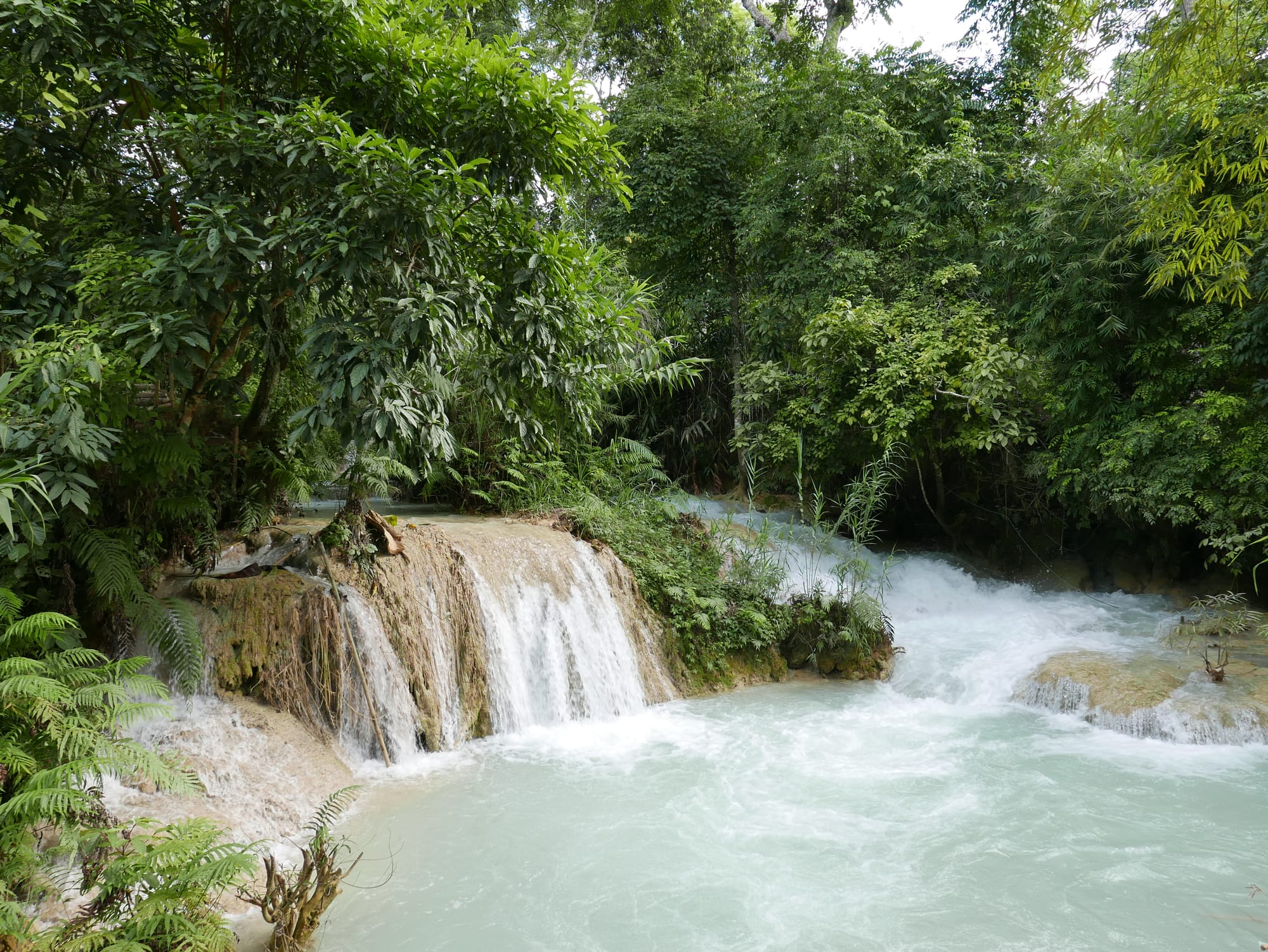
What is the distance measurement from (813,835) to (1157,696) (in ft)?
13.0

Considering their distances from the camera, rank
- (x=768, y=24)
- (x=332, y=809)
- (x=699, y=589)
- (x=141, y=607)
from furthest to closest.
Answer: (x=768, y=24) < (x=699, y=589) < (x=141, y=607) < (x=332, y=809)

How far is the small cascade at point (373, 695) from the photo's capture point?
544cm

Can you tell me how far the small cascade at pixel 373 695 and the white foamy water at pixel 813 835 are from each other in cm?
45

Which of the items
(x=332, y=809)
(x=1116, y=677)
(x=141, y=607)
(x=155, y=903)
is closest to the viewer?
(x=155, y=903)

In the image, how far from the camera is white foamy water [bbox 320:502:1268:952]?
3672 millimetres

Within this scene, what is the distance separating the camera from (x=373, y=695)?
5570 mm

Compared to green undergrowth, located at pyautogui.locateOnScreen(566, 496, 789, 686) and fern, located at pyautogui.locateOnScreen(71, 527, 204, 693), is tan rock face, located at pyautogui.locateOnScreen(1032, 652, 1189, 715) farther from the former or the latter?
fern, located at pyautogui.locateOnScreen(71, 527, 204, 693)

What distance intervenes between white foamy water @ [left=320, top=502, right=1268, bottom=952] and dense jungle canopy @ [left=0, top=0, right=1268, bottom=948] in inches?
60.6

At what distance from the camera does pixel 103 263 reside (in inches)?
157

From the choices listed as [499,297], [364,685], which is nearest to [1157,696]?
[499,297]

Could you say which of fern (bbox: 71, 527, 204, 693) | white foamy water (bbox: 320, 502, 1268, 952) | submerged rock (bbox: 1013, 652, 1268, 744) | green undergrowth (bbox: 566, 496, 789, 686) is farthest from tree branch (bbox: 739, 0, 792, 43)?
fern (bbox: 71, 527, 204, 693)

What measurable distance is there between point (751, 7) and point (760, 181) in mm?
3969

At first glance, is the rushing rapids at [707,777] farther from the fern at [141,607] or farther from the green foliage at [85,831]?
the green foliage at [85,831]

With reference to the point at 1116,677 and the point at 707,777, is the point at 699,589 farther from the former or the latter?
the point at 1116,677
